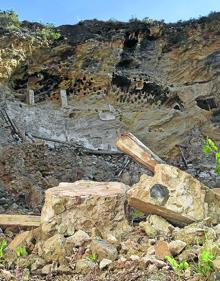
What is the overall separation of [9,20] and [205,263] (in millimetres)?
17162

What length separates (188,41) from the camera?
867 inches

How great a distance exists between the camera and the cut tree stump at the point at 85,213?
631cm

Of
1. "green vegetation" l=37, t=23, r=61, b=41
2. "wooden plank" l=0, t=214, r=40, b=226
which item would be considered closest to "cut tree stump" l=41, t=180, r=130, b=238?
"wooden plank" l=0, t=214, r=40, b=226

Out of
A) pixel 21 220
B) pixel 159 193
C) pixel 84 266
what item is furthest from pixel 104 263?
pixel 21 220

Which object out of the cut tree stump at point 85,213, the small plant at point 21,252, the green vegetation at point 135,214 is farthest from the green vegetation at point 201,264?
the small plant at point 21,252

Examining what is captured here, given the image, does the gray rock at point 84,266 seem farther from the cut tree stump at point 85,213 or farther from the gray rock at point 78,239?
the cut tree stump at point 85,213

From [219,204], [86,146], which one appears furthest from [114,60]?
[219,204]

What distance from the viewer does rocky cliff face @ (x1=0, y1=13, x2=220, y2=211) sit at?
64.5ft

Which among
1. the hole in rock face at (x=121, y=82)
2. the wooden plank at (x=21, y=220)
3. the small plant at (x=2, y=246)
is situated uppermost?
the small plant at (x=2, y=246)

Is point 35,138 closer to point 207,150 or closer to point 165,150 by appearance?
point 165,150

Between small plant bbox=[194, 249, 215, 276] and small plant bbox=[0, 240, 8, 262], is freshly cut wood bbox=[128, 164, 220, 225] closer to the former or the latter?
small plant bbox=[194, 249, 215, 276]

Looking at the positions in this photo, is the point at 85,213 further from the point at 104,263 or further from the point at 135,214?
the point at 104,263

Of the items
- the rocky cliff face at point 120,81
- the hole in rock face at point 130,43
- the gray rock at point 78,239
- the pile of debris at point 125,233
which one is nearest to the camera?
the pile of debris at point 125,233

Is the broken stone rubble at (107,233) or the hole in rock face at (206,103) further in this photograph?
the hole in rock face at (206,103)
